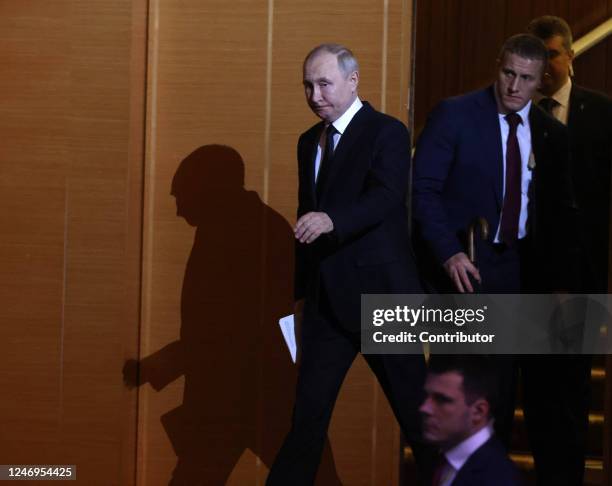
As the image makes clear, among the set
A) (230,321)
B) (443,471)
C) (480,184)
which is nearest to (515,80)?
(480,184)

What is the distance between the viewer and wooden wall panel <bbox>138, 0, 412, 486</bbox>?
504 cm

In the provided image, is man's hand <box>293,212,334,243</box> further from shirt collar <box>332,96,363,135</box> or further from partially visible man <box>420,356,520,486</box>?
partially visible man <box>420,356,520,486</box>

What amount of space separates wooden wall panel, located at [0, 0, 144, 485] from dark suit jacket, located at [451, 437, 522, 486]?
262 centimetres

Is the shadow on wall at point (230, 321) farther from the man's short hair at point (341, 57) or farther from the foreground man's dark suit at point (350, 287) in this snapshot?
the man's short hair at point (341, 57)

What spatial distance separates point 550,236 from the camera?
4301mm

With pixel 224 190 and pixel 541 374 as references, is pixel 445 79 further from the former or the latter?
pixel 541 374

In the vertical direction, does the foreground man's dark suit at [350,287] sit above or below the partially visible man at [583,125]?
below

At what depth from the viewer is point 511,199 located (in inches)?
169

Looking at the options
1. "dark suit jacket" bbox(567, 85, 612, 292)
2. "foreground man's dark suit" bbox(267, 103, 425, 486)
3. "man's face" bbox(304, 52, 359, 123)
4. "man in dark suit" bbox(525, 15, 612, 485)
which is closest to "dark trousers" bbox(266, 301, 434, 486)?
"foreground man's dark suit" bbox(267, 103, 425, 486)

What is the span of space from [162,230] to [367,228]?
1286mm

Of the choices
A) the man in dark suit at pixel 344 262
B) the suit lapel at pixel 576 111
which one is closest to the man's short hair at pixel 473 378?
the man in dark suit at pixel 344 262

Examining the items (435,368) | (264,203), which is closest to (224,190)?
(264,203)

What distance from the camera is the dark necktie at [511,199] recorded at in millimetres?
4281

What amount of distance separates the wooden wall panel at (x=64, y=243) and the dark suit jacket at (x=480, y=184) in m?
→ 1.26
